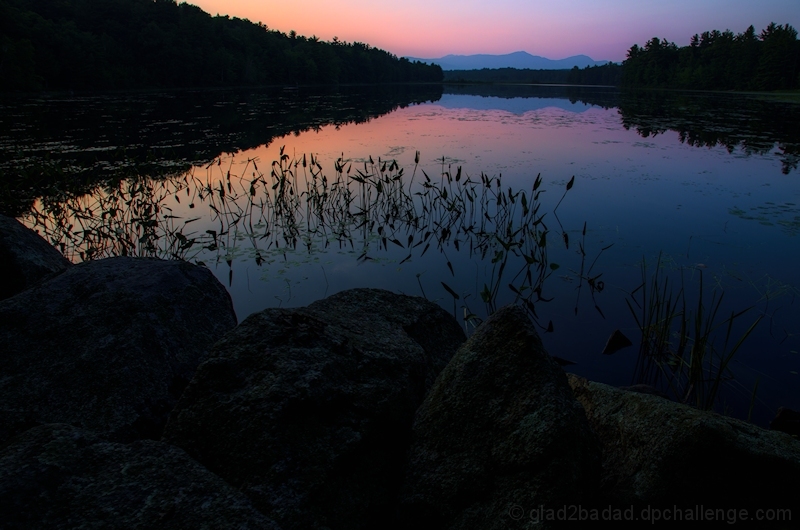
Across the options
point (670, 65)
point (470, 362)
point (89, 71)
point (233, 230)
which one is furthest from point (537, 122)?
point (670, 65)

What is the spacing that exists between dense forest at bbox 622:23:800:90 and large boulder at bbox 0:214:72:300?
10131cm

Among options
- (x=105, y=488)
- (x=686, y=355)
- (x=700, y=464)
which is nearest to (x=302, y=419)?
(x=105, y=488)

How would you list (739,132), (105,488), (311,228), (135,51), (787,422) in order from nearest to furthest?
(105,488) < (787,422) < (311,228) < (739,132) < (135,51)

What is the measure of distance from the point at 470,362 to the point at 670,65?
5332 inches

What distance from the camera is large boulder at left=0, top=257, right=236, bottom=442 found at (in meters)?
2.67

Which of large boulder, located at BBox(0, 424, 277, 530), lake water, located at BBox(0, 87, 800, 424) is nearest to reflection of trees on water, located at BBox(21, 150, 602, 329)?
lake water, located at BBox(0, 87, 800, 424)

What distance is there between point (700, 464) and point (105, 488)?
2.66 metres

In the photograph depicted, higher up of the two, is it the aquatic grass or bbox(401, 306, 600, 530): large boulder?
bbox(401, 306, 600, 530): large boulder

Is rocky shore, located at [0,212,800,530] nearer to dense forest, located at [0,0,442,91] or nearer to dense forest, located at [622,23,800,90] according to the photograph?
dense forest, located at [0,0,442,91]

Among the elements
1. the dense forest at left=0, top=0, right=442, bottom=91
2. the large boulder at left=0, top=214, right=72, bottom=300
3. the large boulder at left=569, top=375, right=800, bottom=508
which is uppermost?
the dense forest at left=0, top=0, right=442, bottom=91

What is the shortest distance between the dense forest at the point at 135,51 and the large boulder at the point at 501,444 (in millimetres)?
59773

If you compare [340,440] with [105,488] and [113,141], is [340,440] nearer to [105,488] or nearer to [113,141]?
[105,488]

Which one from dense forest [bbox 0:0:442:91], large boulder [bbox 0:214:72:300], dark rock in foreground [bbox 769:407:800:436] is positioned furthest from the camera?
dense forest [bbox 0:0:442:91]

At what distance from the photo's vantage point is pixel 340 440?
2227 millimetres
